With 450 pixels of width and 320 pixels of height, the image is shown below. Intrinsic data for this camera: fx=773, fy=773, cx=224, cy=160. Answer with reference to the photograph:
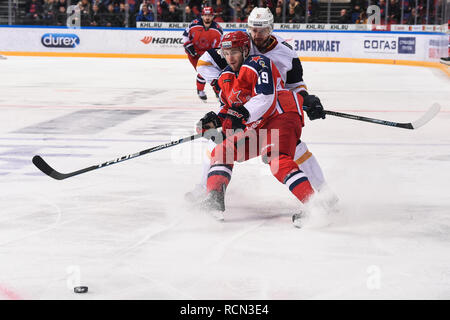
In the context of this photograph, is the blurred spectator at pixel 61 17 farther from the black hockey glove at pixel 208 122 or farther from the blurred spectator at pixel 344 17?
the black hockey glove at pixel 208 122

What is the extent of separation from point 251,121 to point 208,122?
216 millimetres

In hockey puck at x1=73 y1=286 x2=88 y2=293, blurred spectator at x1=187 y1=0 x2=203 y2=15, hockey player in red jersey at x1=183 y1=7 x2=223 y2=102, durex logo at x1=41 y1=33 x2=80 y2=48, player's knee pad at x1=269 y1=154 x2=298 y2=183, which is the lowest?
hockey puck at x1=73 y1=286 x2=88 y2=293

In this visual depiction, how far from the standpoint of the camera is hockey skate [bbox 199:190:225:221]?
396 centimetres

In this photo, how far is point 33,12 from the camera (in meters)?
19.6

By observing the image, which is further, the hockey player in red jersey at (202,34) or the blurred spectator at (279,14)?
the blurred spectator at (279,14)

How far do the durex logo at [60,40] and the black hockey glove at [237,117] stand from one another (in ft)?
52.5

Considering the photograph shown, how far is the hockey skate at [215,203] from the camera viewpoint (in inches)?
156

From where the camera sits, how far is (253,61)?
3.86 meters

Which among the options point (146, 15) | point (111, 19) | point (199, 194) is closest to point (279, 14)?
point (146, 15)

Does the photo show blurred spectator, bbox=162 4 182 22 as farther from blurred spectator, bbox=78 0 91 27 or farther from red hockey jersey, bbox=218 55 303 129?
red hockey jersey, bbox=218 55 303 129

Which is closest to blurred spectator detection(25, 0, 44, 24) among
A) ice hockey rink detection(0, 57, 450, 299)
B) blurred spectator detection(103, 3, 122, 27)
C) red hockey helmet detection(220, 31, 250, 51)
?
blurred spectator detection(103, 3, 122, 27)

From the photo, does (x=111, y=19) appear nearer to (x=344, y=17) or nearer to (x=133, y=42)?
(x=133, y=42)

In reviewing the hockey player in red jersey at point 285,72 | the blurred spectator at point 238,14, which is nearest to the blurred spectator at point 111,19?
the blurred spectator at point 238,14
